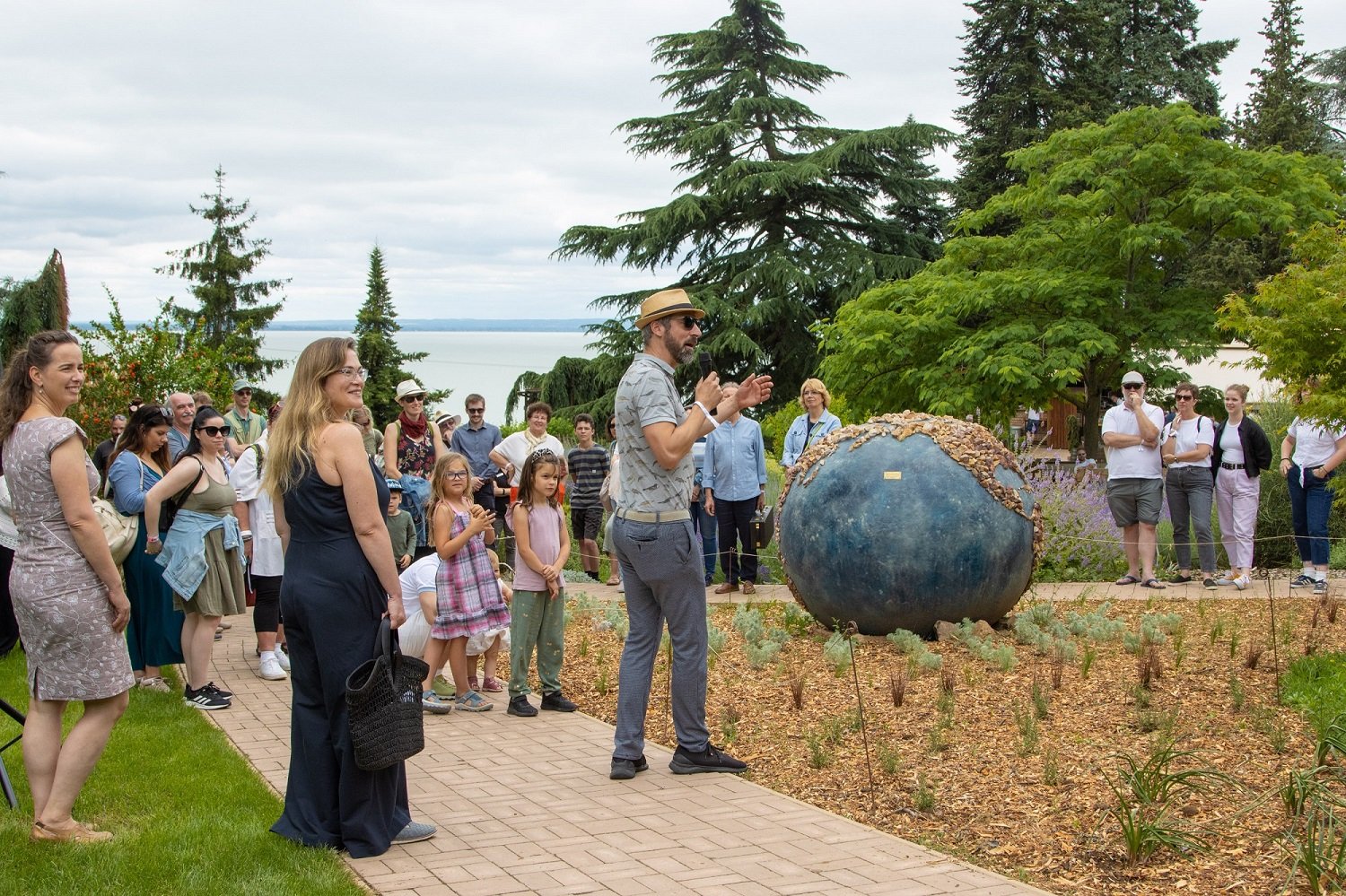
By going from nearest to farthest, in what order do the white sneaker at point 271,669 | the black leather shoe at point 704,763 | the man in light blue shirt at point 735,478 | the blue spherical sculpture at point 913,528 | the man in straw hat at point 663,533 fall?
the man in straw hat at point 663,533, the black leather shoe at point 704,763, the blue spherical sculpture at point 913,528, the white sneaker at point 271,669, the man in light blue shirt at point 735,478

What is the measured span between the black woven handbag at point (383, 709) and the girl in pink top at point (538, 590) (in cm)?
254

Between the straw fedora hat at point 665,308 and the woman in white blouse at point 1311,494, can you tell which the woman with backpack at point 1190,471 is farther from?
the straw fedora hat at point 665,308

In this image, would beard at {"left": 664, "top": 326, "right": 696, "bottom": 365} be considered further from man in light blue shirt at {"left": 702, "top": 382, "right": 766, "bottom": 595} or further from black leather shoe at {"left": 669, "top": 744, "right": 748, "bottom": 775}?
man in light blue shirt at {"left": 702, "top": 382, "right": 766, "bottom": 595}

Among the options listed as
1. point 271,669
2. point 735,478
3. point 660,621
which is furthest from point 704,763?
point 735,478

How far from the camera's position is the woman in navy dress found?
5.12m

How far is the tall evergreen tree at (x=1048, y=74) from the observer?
1455 inches

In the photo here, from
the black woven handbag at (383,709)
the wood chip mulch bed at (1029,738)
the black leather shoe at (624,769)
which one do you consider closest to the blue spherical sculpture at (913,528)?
the wood chip mulch bed at (1029,738)

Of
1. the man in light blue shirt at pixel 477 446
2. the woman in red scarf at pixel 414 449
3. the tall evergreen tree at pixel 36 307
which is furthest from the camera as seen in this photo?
the tall evergreen tree at pixel 36 307

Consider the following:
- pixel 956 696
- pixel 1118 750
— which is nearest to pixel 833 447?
pixel 956 696

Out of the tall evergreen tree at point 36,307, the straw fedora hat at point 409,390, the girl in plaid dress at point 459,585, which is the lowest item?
the girl in plaid dress at point 459,585

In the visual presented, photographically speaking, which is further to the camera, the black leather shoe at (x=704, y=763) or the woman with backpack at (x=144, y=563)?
the woman with backpack at (x=144, y=563)

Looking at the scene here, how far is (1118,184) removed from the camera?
70.3ft

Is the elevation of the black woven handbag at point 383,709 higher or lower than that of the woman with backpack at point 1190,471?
lower

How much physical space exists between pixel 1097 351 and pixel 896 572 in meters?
13.8
